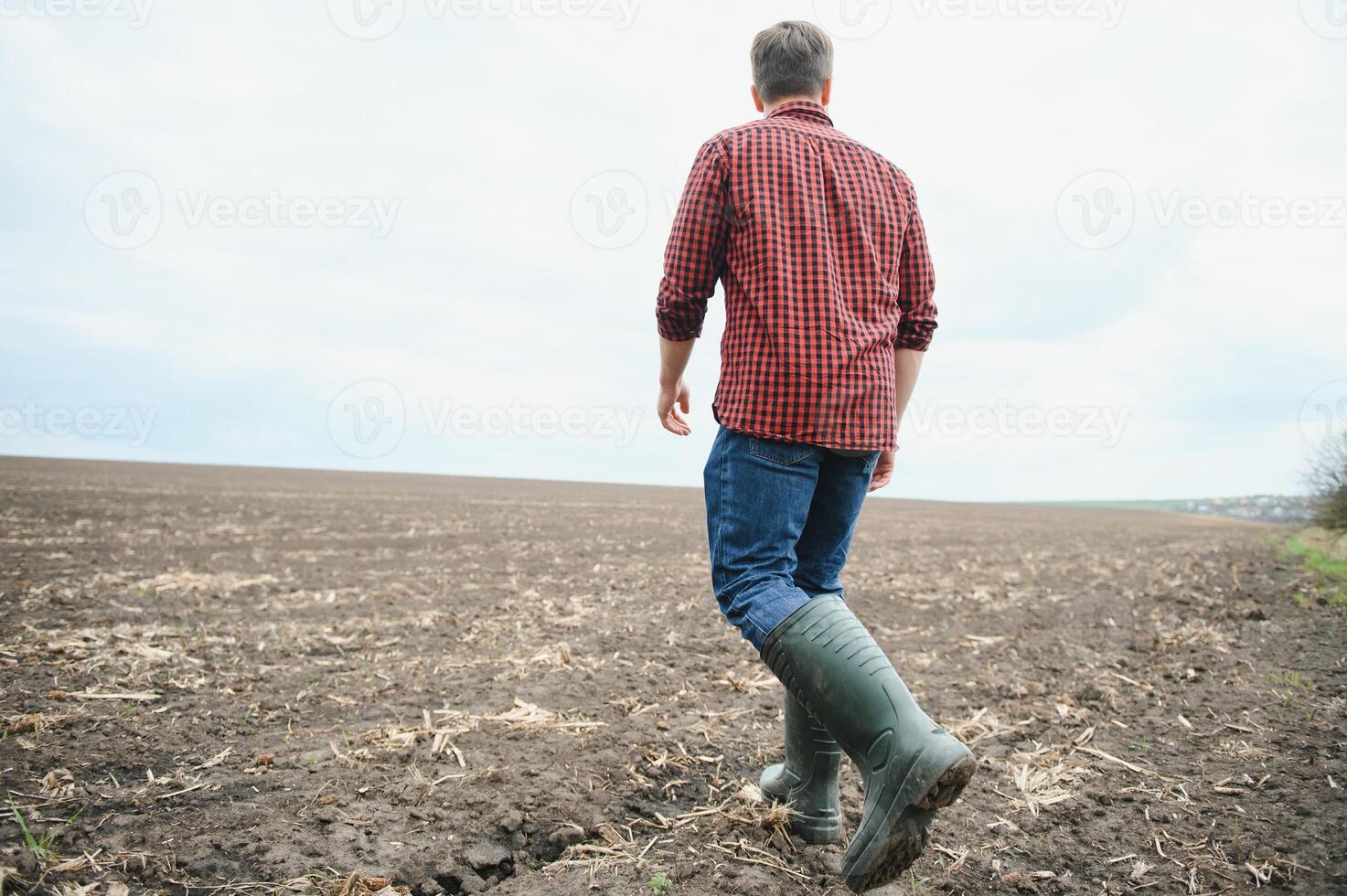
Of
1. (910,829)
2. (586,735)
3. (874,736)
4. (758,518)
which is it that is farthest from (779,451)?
(586,735)

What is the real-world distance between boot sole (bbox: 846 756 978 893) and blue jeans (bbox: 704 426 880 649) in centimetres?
53

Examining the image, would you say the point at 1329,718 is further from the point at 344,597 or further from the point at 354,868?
the point at 344,597

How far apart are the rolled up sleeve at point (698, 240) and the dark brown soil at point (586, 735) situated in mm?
1732

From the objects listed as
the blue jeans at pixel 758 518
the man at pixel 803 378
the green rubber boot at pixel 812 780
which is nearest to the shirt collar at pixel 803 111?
the man at pixel 803 378

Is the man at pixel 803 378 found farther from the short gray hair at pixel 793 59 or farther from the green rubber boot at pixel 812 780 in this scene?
the green rubber boot at pixel 812 780

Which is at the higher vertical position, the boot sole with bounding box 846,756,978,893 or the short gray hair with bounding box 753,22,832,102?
the short gray hair with bounding box 753,22,832,102

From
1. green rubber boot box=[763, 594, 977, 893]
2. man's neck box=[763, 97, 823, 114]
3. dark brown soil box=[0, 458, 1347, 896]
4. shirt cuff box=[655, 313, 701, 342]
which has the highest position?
man's neck box=[763, 97, 823, 114]

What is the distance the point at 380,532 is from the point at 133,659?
10.3m

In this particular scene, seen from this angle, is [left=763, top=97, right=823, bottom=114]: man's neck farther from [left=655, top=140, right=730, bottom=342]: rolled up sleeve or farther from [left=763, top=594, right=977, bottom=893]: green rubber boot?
[left=763, top=594, right=977, bottom=893]: green rubber boot

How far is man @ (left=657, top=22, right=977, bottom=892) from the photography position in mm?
1946

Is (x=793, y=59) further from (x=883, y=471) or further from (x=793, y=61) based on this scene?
(x=883, y=471)

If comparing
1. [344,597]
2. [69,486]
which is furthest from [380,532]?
[69,486]

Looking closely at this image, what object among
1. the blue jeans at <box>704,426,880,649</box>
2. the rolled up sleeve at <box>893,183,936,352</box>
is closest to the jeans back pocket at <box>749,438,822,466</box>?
the blue jeans at <box>704,426,880,649</box>

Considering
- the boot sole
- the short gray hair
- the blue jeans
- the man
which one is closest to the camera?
the boot sole
